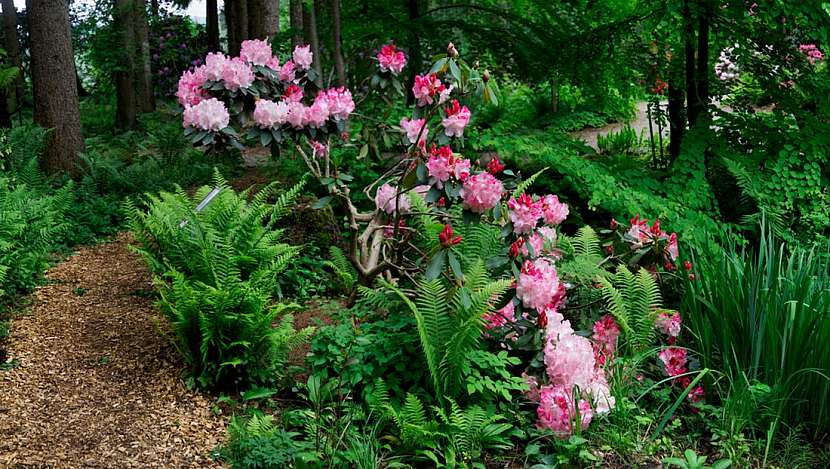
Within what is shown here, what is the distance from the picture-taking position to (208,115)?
3588mm

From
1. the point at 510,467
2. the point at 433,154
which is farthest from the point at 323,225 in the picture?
the point at 510,467

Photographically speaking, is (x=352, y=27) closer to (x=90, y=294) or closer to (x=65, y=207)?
(x=65, y=207)

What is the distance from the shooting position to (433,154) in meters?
3.26

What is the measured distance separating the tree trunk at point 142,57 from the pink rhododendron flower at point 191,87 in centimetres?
685

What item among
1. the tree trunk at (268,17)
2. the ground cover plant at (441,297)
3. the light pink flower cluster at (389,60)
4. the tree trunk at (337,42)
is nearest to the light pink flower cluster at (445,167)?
the ground cover plant at (441,297)

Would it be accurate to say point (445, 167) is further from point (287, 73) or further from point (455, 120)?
point (287, 73)

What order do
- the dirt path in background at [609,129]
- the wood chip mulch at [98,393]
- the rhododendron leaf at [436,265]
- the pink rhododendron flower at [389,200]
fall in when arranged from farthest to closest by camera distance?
the dirt path in background at [609,129] < the pink rhododendron flower at [389,200] < the rhododendron leaf at [436,265] < the wood chip mulch at [98,393]

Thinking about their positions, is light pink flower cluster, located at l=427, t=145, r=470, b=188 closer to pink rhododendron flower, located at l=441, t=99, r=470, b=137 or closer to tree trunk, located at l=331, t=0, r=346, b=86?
pink rhododendron flower, located at l=441, t=99, r=470, b=137

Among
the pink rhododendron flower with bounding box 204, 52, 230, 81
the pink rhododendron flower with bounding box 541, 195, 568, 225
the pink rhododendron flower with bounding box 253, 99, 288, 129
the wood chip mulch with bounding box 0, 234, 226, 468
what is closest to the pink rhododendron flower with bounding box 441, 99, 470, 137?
the pink rhododendron flower with bounding box 541, 195, 568, 225

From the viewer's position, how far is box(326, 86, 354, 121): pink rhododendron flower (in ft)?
12.3

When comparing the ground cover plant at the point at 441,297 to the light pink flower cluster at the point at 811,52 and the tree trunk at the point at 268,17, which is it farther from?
the tree trunk at the point at 268,17

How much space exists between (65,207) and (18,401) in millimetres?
2253

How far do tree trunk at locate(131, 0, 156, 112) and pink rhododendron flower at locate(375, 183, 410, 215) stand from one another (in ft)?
23.6

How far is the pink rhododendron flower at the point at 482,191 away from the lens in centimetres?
320
